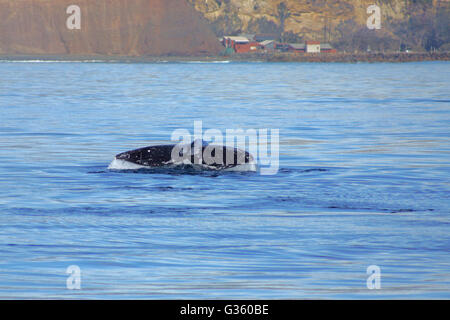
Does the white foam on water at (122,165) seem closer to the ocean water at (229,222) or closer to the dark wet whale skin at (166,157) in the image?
the dark wet whale skin at (166,157)

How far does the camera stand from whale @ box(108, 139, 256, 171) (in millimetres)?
20859

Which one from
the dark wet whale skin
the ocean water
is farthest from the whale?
the ocean water

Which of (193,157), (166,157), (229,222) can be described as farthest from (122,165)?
(229,222)

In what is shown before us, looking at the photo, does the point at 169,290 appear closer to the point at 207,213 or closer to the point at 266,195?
the point at 207,213

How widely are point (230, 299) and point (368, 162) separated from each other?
1533 centimetres

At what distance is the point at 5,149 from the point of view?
2819 cm

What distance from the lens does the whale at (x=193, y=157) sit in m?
20.9

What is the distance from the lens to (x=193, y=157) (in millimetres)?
20859

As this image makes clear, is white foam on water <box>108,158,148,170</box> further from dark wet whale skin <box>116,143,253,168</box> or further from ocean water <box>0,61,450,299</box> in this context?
ocean water <box>0,61,450,299</box>

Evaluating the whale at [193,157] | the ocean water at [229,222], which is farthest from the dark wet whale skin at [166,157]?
the ocean water at [229,222]

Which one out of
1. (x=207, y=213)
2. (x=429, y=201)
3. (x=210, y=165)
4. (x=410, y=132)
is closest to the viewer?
(x=207, y=213)

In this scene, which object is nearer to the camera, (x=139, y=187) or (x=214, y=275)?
(x=214, y=275)
